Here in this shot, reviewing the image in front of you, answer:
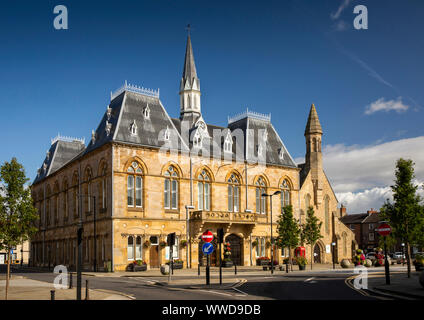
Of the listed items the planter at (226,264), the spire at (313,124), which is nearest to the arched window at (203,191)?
the planter at (226,264)

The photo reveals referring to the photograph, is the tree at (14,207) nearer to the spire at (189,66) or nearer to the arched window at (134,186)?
the arched window at (134,186)

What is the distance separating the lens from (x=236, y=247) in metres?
54.3

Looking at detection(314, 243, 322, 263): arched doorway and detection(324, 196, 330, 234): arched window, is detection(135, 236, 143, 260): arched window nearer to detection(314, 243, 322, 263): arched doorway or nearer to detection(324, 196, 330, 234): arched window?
detection(314, 243, 322, 263): arched doorway

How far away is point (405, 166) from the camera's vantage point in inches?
1262

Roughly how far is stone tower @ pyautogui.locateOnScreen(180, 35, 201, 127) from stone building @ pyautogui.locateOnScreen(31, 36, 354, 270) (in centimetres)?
13

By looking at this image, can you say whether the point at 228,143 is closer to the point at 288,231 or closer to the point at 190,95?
the point at 190,95

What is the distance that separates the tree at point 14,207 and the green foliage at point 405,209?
22693 mm

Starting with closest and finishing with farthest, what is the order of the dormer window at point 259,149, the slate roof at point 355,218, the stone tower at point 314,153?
the dormer window at point 259,149, the stone tower at point 314,153, the slate roof at point 355,218

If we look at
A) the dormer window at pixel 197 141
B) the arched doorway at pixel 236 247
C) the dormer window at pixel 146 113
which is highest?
the dormer window at pixel 146 113

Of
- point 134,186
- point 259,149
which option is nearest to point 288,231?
point 259,149

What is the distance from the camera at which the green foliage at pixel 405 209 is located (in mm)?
31297

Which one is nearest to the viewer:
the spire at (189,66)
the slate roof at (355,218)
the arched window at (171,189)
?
the arched window at (171,189)

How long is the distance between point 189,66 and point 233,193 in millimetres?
17852

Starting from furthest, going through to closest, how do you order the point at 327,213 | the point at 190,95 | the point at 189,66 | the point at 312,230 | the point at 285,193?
the point at 327,213
the point at 189,66
the point at 285,193
the point at 190,95
the point at 312,230
